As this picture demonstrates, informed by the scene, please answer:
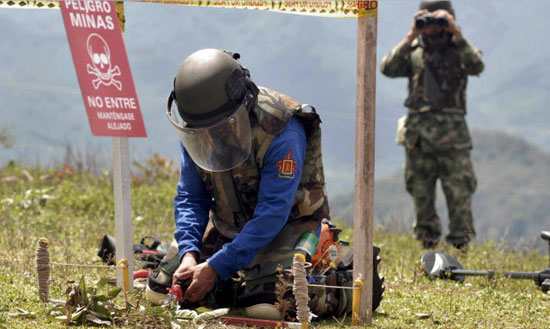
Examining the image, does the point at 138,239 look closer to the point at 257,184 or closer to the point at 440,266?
the point at 440,266

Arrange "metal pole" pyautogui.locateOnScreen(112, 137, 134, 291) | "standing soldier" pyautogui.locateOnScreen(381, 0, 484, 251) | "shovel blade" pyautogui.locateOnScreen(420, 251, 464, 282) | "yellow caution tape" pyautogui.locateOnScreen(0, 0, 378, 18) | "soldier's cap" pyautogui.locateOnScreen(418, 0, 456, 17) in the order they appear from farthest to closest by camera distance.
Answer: "soldier's cap" pyautogui.locateOnScreen(418, 0, 456, 17)
"standing soldier" pyautogui.locateOnScreen(381, 0, 484, 251)
"shovel blade" pyautogui.locateOnScreen(420, 251, 464, 282)
"metal pole" pyautogui.locateOnScreen(112, 137, 134, 291)
"yellow caution tape" pyautogui.locateOnScreen(0, 0, 378, 18)

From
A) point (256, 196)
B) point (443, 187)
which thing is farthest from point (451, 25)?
point (256, 196)

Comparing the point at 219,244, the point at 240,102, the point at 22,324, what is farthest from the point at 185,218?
the point at 22,324

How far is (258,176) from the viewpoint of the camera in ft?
15.2

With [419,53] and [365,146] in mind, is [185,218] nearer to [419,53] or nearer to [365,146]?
[365,146]

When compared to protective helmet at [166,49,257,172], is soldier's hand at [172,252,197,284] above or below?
below

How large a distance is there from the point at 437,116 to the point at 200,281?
510 cm

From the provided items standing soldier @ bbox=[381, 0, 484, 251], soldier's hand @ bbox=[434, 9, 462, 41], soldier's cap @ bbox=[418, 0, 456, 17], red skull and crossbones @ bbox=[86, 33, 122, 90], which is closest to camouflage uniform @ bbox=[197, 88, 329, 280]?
red skull and crossbones @ bbox=[86, 33, 122, 90]

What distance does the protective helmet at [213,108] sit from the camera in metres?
4.18

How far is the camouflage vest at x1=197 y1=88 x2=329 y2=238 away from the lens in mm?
4457

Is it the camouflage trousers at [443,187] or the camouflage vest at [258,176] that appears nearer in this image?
the camouflage vest at [258,176]

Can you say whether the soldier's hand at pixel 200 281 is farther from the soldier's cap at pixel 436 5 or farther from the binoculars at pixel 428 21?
the soldier's cap at pixel 436 5

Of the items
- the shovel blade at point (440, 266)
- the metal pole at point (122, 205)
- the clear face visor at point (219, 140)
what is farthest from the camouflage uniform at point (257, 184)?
the shovel blade at point (440, 266)

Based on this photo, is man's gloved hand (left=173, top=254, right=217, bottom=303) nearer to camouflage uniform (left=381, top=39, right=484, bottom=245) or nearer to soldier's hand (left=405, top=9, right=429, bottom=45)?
camouflage uniform (left=381, top=39, right=484, bottom=245)
